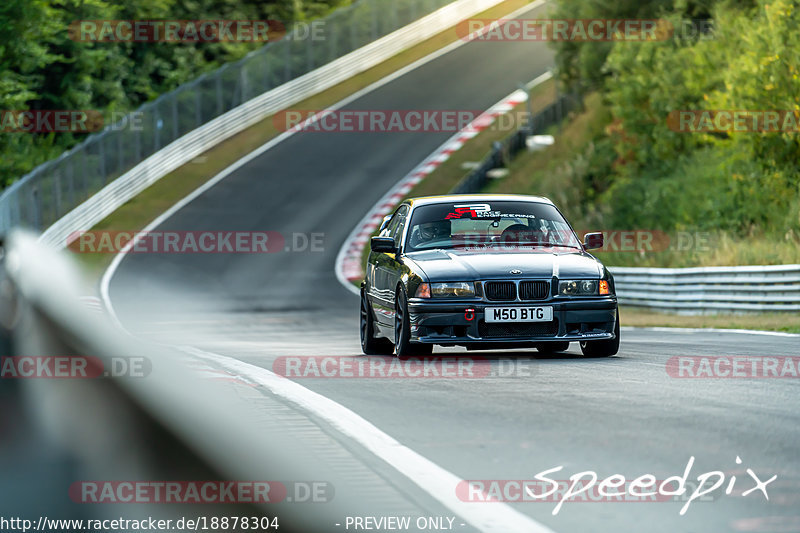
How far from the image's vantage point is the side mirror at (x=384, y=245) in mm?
13000

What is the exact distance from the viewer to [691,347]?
43.4 feet

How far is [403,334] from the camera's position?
11.9 meters

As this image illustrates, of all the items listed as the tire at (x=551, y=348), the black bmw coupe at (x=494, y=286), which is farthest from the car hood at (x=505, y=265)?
the tire at (x=551, y=348)

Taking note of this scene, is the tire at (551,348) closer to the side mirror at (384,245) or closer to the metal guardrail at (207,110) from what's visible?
the side mirror at (384,245)

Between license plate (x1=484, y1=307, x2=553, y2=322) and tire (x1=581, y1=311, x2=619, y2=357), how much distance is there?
2.52ft

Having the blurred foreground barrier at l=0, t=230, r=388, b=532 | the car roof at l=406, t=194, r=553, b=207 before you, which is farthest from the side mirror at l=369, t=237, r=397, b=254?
the blurred foreground barrier at l=0, t=230, r=388, b=532

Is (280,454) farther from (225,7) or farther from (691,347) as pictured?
(225,7)

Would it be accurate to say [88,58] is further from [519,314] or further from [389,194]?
[519,314]

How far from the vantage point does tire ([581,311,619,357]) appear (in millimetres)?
11945

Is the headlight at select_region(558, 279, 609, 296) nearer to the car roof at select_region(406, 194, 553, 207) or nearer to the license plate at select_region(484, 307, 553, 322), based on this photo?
the license plate at select_region(484, 307, 553, 322)

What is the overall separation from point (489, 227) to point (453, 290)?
156 cm

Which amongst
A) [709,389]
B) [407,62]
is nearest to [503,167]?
[407,62]

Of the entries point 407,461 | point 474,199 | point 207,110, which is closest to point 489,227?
point 474,199

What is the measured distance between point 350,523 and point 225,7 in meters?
58.3
